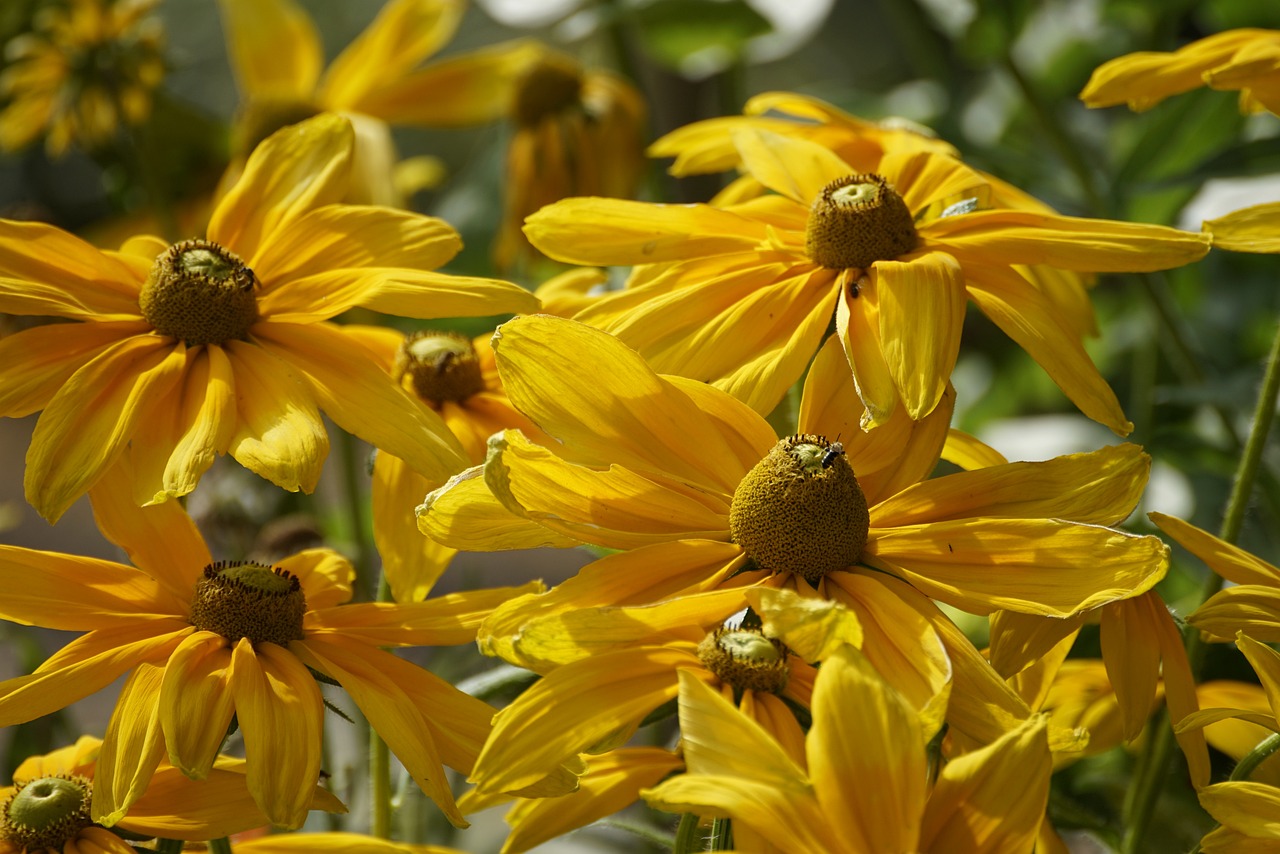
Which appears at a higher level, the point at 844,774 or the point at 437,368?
the point at 437,368

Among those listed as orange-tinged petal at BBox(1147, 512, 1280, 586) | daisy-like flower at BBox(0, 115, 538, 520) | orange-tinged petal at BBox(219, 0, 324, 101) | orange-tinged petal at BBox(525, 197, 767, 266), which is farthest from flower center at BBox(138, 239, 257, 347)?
orange-tinged petal at BBox(219, 0, 324, 101)

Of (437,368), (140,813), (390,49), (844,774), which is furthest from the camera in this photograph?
A: (390,49)

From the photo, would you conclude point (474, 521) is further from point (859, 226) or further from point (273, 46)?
point (273, 46)

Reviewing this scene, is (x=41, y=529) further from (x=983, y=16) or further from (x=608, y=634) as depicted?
(x=608, y=634)

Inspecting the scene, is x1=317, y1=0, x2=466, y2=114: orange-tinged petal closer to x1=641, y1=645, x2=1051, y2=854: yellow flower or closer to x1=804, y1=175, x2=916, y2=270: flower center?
x1=804, y1=175, x2=916, y2=270: flower center

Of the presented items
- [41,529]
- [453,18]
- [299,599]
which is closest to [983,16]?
[453,18]

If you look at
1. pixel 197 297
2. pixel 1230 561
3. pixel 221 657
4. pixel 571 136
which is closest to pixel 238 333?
pixel 197 297

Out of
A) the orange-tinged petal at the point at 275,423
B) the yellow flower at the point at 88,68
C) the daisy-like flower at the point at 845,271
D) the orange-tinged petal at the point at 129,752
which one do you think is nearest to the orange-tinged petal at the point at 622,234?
the daisy-like flower at the point at 845,271
